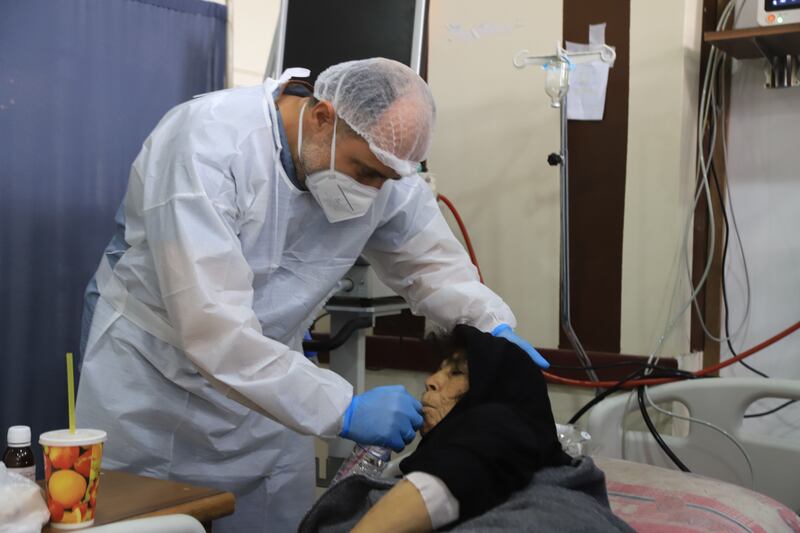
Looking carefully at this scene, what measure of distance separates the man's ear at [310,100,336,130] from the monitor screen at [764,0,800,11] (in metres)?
1.36

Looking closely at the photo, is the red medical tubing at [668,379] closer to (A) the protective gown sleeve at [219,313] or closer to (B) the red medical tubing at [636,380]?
(B) the red medical tubing at [636,380]

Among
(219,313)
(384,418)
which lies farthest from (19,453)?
(384,418)

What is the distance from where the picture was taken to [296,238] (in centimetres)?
183

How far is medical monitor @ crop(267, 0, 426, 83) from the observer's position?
8.10 feet

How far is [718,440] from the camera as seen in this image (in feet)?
7.17

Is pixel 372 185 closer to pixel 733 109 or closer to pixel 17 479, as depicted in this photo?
pixel 17 479

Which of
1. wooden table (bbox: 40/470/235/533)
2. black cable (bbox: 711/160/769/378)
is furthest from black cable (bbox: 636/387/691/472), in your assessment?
wooden table (bbox: 40/470/235/533)

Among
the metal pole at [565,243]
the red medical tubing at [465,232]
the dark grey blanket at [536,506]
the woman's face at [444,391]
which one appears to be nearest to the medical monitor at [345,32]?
the metal pole at [565,243]

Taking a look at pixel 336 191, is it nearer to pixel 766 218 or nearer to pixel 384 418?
pixel 384 418

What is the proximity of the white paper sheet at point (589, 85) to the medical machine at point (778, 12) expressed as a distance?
467 millimetres

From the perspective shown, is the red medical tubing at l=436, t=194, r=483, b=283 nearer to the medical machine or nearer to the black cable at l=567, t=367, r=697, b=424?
the black cable at l=567, t=367, r=697, b=424

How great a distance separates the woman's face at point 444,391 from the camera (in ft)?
5.10

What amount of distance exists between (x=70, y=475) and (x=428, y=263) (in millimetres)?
1049

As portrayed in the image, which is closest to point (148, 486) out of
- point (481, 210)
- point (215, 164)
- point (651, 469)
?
point (215, 164)
